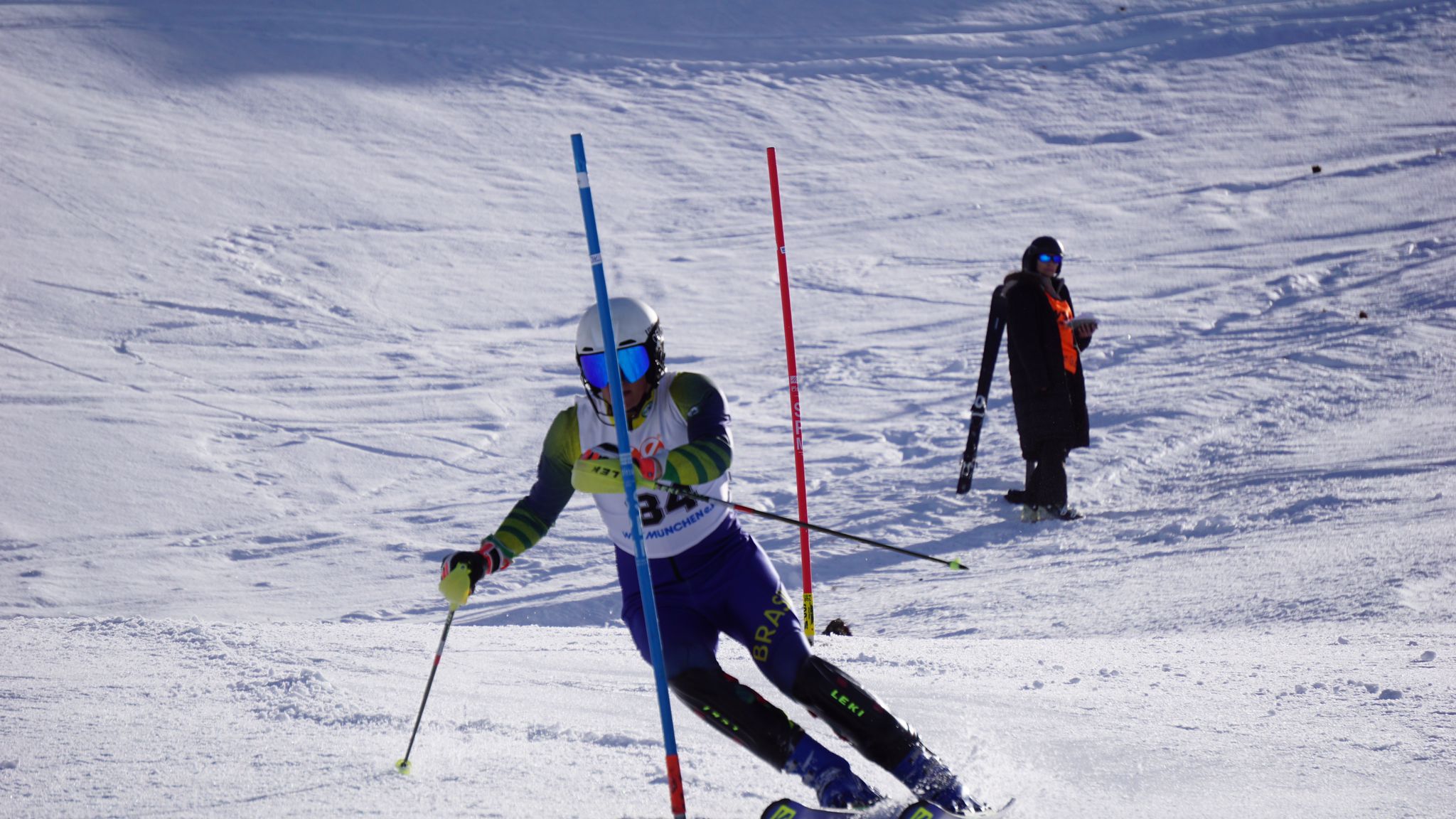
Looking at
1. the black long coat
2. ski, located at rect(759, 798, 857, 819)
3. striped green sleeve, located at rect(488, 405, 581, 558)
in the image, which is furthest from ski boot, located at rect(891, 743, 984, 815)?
the black long coat

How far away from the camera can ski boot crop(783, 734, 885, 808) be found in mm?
3139

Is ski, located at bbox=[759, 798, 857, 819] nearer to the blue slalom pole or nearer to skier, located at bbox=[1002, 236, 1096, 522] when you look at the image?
the blue slalom pole

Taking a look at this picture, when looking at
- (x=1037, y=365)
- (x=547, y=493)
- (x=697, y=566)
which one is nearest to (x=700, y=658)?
(x=697, y=566)

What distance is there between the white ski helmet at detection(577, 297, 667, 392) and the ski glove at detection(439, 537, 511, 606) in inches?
21.5

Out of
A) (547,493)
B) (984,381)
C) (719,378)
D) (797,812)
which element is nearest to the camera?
(797,812)

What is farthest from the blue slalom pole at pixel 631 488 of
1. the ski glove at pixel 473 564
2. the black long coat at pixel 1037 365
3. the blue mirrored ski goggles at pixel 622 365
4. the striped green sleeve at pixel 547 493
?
the black long coat at pixel 1037 365

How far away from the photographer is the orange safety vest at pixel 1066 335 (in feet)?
24.5

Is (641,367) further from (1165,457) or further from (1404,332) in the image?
(1404,332)

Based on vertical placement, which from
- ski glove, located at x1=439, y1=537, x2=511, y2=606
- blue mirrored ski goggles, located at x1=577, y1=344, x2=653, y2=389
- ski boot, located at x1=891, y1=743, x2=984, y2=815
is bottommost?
ski boot, located at x1=891, y1=743, x2=984, y2=815

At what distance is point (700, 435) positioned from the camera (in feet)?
10.9

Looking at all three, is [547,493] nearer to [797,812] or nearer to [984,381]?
[797,812]

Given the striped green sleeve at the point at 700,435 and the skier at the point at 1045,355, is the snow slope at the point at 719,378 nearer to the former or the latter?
the skier at the point at 1045,355

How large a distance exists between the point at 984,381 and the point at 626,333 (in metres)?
5.06

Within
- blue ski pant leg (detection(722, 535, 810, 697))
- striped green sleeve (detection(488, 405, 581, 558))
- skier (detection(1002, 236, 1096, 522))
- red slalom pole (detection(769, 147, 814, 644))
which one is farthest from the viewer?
skier (detection(1002, 236, 1096, 522))
